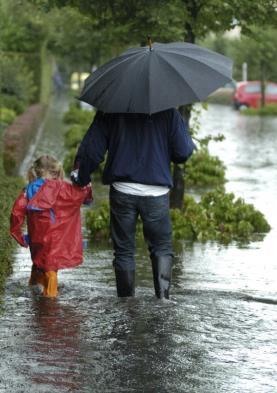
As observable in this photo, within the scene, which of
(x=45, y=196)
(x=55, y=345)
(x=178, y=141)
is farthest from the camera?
(x=45, y=196)

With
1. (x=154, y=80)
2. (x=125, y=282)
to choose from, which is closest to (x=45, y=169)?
(x=125, y=282)

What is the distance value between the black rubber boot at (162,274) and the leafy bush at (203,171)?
7.26m

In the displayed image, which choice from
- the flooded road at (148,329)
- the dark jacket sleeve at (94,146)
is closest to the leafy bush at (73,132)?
the flooded road at (148,329)

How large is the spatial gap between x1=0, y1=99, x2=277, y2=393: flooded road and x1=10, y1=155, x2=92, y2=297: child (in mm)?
263

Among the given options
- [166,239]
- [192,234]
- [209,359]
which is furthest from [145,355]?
[192,234]

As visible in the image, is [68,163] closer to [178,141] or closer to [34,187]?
[34,187]

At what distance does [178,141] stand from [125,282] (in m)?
1.02

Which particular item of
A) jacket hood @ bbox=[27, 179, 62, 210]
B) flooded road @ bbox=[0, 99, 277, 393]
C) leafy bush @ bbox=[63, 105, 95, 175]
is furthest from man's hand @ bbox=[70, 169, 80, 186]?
leafy bush @ bbox=[63, 105, 95, 175]

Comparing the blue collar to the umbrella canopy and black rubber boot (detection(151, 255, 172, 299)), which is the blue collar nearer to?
the umbrella canopy

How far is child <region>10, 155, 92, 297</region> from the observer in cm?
716

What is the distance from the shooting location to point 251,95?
4247cm

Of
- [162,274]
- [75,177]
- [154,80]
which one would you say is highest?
[154,80]

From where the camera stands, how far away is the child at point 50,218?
7.16m

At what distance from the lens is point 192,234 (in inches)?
395
